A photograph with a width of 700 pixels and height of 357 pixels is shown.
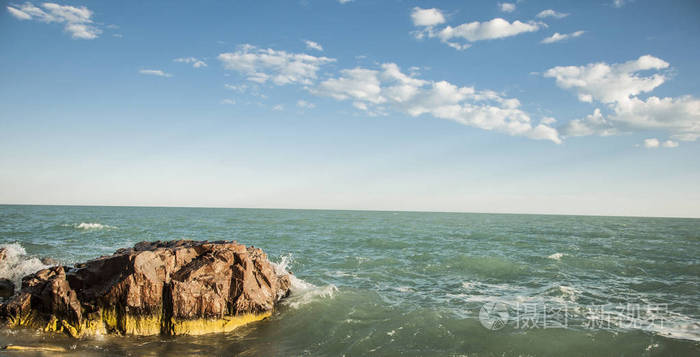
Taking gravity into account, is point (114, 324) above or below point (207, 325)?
above

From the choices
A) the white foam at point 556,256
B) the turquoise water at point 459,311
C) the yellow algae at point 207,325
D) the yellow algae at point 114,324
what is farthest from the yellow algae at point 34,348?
the white foam at point 556,256

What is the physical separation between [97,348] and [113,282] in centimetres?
183

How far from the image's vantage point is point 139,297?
9.63 m

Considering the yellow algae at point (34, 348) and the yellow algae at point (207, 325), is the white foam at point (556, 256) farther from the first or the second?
the yellow algae at point (34, 348)

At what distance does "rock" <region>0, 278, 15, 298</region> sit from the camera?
12039mm

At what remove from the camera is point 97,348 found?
28.4 ft

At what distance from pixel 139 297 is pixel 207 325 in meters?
2.10

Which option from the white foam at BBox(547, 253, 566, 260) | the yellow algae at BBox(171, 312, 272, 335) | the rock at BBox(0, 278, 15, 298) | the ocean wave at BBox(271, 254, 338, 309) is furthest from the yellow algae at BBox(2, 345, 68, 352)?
the white foam at BBox(547, 253, 566, 260)

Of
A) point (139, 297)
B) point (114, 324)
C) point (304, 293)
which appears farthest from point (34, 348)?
point (304, 293)

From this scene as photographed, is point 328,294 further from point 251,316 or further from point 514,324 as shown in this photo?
point 514,324

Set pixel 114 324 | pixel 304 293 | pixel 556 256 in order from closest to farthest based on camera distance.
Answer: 1. pixel 114 324
2. pixel 304 293
3. pixel 556 256

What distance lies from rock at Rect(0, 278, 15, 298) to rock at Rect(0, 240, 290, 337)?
2.85 m

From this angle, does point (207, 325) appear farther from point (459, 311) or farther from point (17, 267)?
point (17, 267)

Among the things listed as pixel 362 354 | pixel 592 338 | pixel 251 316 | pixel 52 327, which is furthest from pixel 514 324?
pixel 52 327
